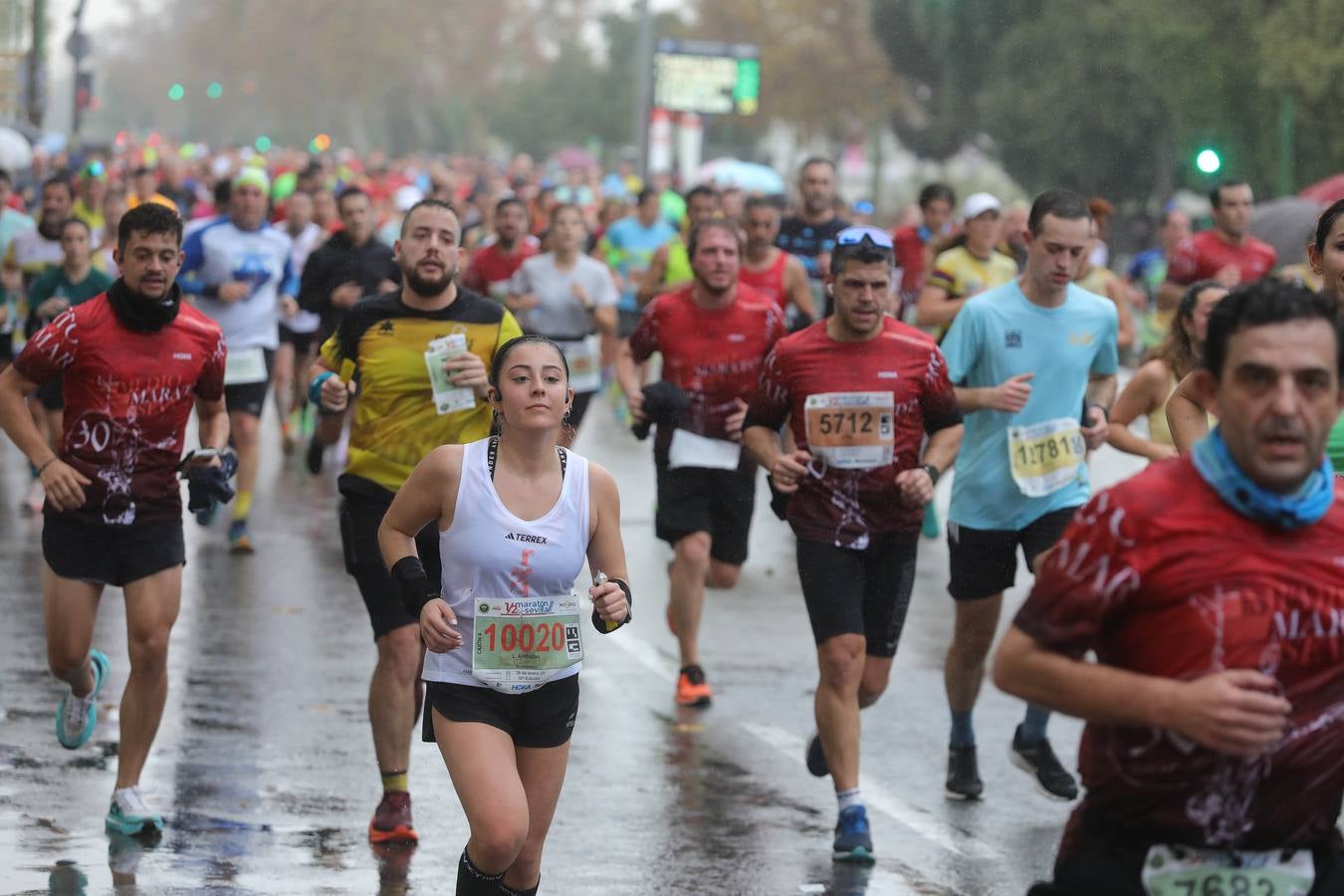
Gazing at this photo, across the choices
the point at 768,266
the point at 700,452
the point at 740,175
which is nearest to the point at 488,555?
the point at 700,452

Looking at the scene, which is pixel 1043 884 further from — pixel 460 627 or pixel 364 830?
pixel 364 830

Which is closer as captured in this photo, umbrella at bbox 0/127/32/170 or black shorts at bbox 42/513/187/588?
black shorts at bbox 42/513/187/588

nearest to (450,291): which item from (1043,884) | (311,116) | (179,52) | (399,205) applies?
(1043,884)

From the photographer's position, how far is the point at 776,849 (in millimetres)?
7348

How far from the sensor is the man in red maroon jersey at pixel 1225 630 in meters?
3.69

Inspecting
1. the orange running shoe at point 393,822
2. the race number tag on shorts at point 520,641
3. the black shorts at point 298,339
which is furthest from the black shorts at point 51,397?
the race number tag on shorts at point 520,641

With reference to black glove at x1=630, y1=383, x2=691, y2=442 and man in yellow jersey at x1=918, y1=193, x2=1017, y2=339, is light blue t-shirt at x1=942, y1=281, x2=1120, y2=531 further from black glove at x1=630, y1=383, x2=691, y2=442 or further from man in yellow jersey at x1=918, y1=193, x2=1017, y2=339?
man in yellow jersey at x1=918, y1=193, x2=1017, y2=339

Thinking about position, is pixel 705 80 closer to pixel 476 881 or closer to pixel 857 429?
pixel 857 429

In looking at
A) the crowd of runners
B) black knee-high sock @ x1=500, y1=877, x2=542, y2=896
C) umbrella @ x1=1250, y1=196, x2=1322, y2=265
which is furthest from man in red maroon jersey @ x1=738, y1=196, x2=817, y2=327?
umbrella @ x1=1250, y1=196, x2=1322, y2=265

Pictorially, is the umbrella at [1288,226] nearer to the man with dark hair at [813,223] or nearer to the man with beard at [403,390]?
the man with dark hair at [813,223]

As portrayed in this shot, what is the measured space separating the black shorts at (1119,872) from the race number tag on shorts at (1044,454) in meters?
4.11

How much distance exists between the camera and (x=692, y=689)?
31.7 feet

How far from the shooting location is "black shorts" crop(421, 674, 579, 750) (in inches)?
223

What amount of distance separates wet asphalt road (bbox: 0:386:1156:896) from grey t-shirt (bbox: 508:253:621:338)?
2.61m
